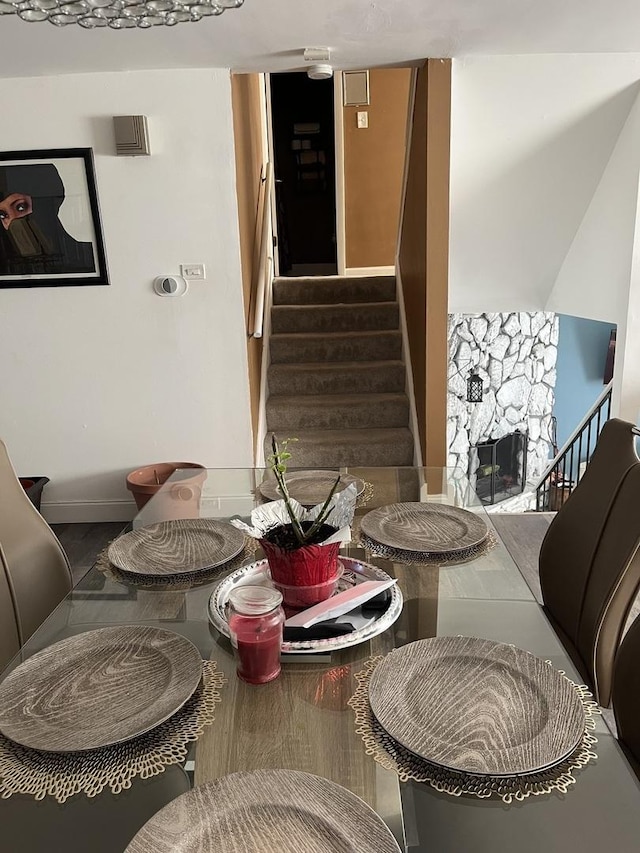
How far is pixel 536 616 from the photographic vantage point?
133cm

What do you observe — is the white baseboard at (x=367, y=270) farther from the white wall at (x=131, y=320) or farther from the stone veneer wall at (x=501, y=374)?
the white wall at (x=131, y=320)

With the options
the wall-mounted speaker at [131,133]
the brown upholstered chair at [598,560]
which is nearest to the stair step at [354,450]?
the wall-mounted speaker at [131,133]

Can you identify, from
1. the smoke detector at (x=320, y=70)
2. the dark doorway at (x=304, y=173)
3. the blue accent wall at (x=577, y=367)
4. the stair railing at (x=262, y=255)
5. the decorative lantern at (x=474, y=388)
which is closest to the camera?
the smoke detector at (x=320, y=70)

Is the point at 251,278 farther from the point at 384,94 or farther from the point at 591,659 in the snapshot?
the point at 384,94

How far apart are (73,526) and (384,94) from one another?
4830mm

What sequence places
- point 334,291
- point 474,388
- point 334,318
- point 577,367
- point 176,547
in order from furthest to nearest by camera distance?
1. point 577,367
2. point 474,388
3. point 334,291
4. point 334,318
5. point 176,547

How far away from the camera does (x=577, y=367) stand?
6.75 m

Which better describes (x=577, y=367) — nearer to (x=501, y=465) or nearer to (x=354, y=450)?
(x=501, y=465)

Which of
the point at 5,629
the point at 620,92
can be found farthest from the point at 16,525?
the point at 620,92

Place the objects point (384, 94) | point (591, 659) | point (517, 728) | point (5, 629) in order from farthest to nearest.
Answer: point (384, 94)
point (5, 629)
point (591, 659)
point (517, 728)

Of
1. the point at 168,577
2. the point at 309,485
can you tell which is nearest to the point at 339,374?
the point at 309,485

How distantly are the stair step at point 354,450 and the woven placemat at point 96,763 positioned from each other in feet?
9.10

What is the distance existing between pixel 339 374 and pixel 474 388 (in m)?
2.29

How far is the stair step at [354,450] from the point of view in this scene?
3.77m
